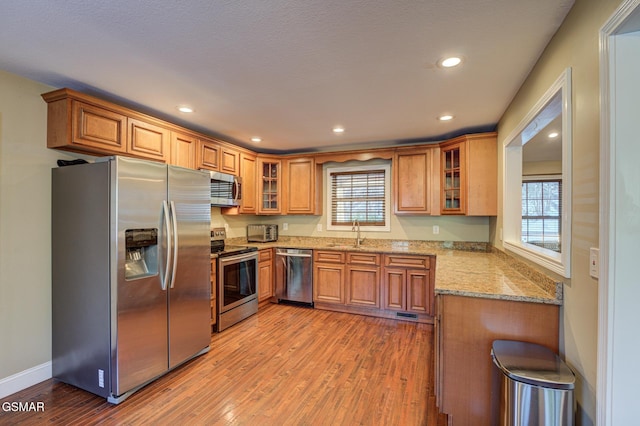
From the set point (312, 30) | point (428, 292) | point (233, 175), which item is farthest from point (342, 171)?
point (312, 30)

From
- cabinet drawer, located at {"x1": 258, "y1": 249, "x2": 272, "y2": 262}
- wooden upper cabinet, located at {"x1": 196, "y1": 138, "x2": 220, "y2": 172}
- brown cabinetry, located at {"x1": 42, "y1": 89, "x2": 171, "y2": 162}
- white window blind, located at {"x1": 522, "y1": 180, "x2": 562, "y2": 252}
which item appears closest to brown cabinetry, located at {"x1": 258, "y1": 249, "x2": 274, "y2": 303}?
cabinet drawer, located at {"x1": 258, "y1": 249, "x2": 272, "y2": 262}

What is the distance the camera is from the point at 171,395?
220 centimetres

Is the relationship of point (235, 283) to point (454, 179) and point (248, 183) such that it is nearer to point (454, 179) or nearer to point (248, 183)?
point (248, 183)

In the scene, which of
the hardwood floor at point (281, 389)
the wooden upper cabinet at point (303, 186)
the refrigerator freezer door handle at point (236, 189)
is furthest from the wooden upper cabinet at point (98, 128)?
the wooden upper cabinet at point (303, 186)

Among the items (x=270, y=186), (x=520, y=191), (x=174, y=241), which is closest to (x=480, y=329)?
(x=520, y=191)

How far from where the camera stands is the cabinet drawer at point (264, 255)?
4117mm

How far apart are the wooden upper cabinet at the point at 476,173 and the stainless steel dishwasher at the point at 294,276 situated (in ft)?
6.95

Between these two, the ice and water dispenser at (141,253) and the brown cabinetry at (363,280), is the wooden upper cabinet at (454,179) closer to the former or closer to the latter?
the brown cabinetry at (363,280)

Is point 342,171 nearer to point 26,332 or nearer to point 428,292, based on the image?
point 428,292

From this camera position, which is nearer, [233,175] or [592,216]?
[592,216]

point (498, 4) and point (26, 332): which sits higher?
point (498, 4)

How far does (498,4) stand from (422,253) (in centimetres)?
269

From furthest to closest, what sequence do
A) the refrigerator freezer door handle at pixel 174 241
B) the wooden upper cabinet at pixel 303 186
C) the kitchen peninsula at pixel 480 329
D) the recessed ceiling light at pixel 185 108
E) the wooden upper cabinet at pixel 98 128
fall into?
1. the wooden upper cabinet at pixel 303 186
2. the recessed ceiling light at pixel 185 108
3. the refrigerator freezer door handle at pixel 174 241
4. the wooden upper cabinet at pixel 98 128
5. the kitchen peninsula at pixel 480 329

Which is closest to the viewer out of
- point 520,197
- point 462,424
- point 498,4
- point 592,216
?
point 592,216
